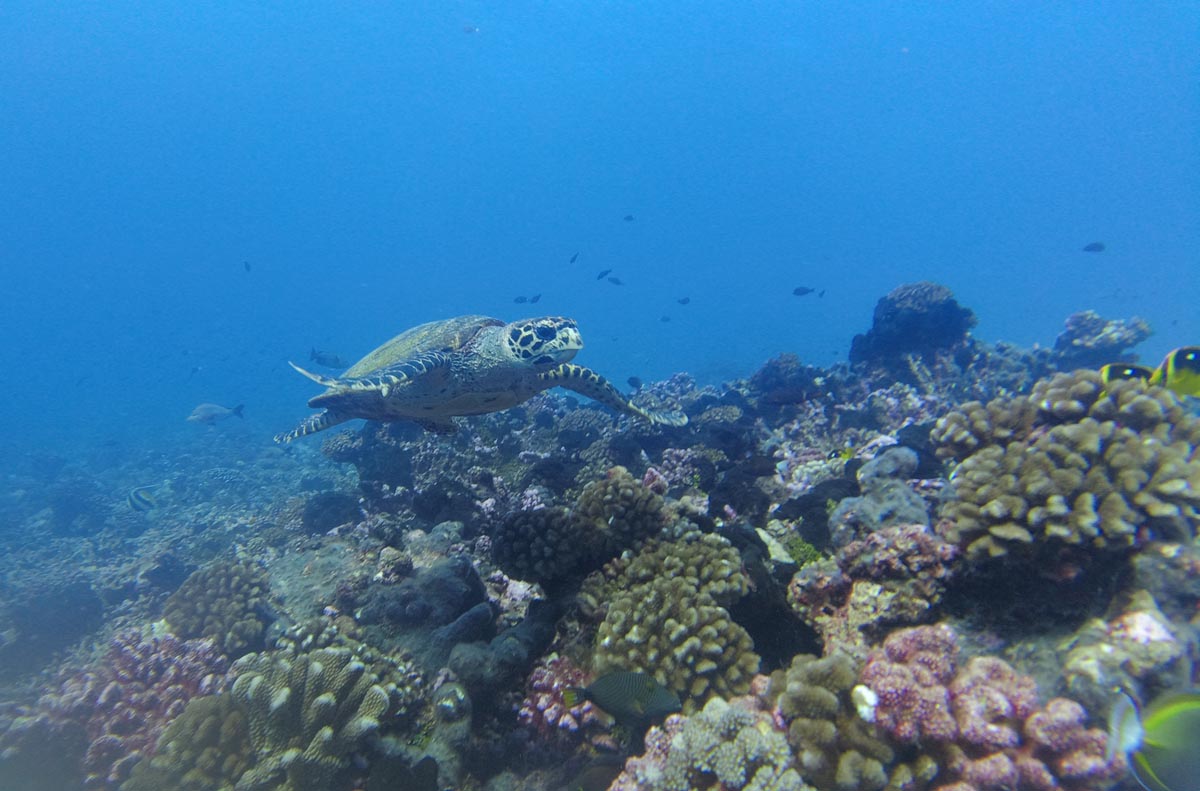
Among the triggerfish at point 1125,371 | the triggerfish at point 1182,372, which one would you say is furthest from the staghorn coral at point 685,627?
the triggerfish at point 1182,372

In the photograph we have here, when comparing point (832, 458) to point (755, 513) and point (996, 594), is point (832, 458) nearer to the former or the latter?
point (755, 513)

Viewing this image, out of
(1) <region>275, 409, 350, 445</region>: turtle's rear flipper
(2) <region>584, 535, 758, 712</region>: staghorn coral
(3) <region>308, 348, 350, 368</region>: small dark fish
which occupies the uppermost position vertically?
(3) <region>308, 348, 350, 368</region>: small dark fish

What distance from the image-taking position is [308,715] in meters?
4.16

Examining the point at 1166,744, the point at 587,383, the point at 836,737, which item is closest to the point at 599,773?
the point at 836,737

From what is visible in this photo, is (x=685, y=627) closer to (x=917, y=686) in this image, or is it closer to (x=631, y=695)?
(x=631, y=695)

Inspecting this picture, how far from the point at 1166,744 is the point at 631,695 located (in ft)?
8.59

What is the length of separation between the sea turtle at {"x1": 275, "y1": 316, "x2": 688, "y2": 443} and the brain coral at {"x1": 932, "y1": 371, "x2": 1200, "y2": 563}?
4.44 m

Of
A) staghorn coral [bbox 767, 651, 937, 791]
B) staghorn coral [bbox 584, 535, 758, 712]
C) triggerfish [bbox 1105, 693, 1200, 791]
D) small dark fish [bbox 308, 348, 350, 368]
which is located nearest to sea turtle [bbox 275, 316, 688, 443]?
staghorn coral [bbox 584, 535, 758, 712]

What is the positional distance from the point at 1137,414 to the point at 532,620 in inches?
216

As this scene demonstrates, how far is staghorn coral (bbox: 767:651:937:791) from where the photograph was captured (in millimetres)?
2721

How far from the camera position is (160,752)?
4.76 metres

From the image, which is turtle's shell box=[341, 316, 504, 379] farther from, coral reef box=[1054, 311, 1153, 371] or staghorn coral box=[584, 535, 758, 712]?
coral reef box=[1054, 311, 1153, 371]

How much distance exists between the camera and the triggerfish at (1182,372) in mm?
5016

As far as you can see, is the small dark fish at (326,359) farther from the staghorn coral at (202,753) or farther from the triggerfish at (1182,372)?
the triggerfish at (1182,372)
